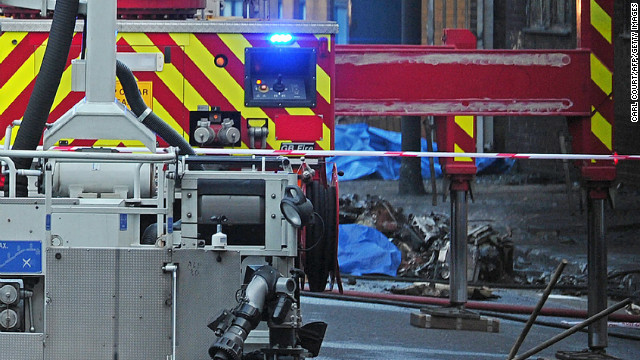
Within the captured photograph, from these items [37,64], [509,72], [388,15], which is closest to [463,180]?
[509,72]

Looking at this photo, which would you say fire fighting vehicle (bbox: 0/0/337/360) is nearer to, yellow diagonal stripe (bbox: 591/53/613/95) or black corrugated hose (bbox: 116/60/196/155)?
black corrugated hose (bbox: 116/60/196/155)

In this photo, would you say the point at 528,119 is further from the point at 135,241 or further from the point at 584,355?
the point at 135,241

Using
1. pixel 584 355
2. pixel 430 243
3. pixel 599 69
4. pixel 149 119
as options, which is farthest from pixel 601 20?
pixel 430 243

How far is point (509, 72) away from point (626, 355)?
1.99 m

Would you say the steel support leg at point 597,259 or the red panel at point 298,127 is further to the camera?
the steel support leg at point 597,259

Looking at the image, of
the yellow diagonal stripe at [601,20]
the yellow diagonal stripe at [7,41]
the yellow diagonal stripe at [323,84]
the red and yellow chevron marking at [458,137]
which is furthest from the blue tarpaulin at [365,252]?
the yellow diagonal stripe at [7,41]

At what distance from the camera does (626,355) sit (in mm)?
8047

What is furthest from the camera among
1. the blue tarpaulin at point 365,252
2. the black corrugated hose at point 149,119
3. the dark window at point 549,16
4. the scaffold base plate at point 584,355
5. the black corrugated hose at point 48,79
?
the dark window at point 549,16

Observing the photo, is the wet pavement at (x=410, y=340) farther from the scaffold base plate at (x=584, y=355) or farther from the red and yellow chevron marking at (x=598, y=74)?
the red and yellow chevron marking at (x=598, y=74)

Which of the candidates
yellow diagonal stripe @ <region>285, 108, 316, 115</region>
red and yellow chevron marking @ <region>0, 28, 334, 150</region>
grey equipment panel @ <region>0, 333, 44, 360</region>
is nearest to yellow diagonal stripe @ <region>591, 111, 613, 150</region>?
red and yellow chevron marking @ <region>0, 28, 334, 150</region>

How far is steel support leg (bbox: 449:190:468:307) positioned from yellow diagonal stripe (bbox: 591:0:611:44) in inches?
54.9

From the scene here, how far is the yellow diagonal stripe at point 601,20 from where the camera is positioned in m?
8.31

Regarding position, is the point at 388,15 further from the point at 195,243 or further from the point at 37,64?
the point at 195,243

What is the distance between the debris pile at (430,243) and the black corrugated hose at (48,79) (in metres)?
5.05
